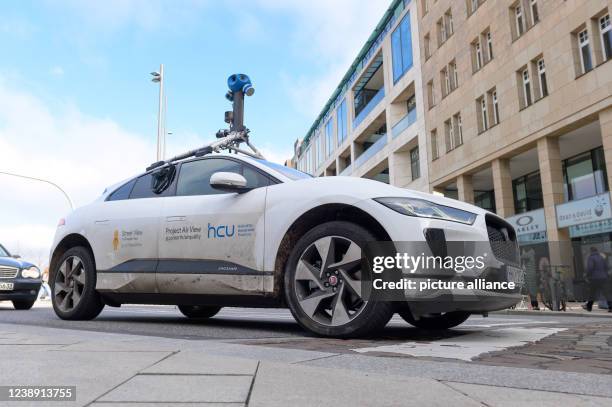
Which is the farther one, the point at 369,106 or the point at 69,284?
the point at 369,106

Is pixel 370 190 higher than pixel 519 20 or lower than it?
lower

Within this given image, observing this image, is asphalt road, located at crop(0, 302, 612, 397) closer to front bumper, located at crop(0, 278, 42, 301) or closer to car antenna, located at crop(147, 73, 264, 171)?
car antenna, located at crop(147, 73, 264, 171)

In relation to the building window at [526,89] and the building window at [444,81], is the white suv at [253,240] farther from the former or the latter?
the building window at [444,81]

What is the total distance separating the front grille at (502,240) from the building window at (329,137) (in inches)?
1554

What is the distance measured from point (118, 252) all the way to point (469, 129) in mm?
19474

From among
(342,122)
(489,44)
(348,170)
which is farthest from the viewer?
(342,122)

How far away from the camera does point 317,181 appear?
4.44 metres

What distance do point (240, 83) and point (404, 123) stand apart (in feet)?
62.4

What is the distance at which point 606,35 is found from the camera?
51.9 ft

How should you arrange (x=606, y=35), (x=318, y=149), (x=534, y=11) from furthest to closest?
(x=318, y=149) < (x=534, y=11) < (x=606, y=35)

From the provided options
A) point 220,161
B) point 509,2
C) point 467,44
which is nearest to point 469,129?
point 467,44

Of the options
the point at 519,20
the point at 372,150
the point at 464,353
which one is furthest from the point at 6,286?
the point at 372,150

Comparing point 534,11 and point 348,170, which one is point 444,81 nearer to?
point 534,11

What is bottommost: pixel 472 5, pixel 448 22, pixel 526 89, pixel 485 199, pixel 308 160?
pixel 485 199
